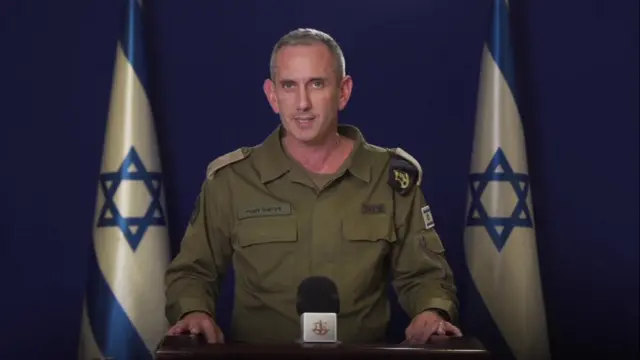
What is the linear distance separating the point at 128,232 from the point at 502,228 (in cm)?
114

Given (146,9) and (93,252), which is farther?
(146,9)

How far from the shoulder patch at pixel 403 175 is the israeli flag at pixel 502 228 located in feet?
2.65

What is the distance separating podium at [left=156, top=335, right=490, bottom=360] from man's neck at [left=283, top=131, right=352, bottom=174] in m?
0.70

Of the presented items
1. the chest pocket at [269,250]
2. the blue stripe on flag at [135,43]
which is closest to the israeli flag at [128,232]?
the blue stripe on flag at [135,43]

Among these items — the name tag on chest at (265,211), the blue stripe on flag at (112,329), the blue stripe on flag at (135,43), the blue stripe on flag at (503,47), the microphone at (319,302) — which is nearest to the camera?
the microphone at (319,302)

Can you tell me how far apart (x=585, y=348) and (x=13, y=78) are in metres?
2.13

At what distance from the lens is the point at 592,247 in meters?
3.32

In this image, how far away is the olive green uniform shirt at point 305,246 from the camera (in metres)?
2.10

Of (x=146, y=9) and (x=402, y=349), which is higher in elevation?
(x=146, y=9)

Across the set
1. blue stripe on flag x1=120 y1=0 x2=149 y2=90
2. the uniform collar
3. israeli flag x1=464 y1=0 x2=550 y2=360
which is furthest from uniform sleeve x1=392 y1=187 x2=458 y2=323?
blue stripe on flag x1=120 y1=0 x2=149 y2=90

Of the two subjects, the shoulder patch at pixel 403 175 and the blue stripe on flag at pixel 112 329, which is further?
the blue stripe on flag at pixel 112 329

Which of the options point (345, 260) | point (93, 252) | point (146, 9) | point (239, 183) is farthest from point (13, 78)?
point (345, 260)

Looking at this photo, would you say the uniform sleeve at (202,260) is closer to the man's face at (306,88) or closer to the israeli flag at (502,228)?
the man's face at (306,88)

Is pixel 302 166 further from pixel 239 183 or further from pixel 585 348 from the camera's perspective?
pixel 585 348
